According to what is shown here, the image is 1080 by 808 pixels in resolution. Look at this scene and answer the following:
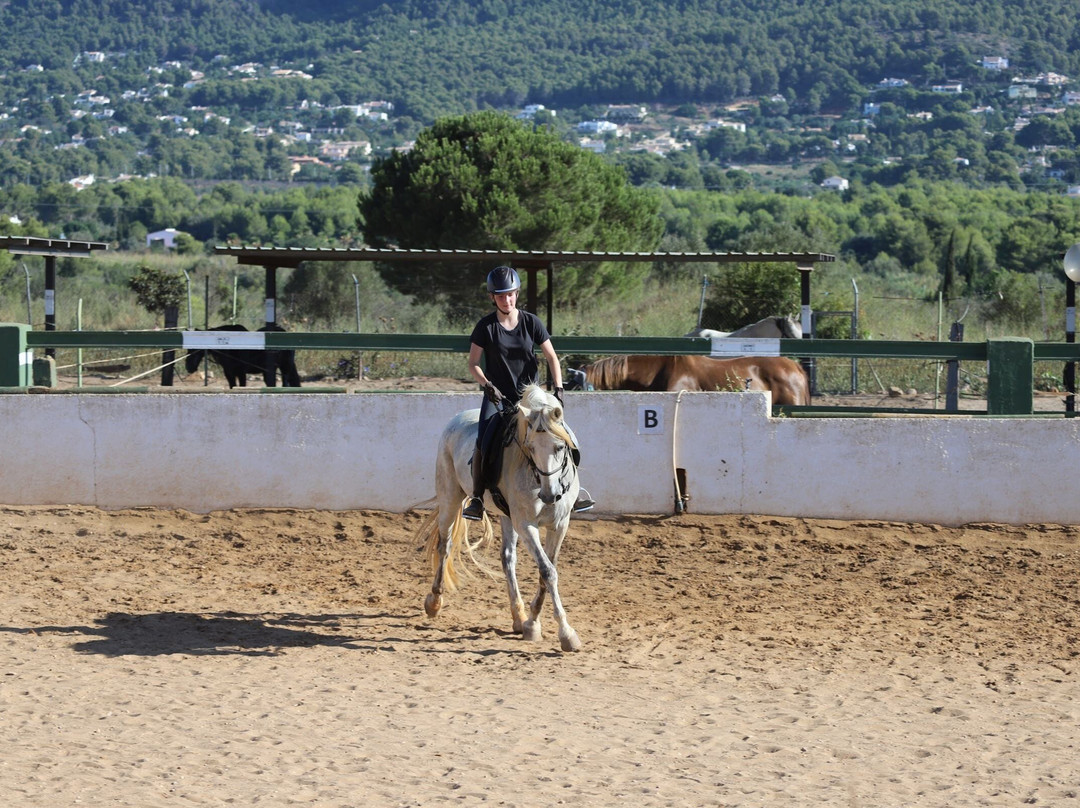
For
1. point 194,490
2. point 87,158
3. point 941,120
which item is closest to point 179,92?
point 87,158

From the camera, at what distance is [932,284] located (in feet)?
134

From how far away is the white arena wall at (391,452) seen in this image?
10570mm

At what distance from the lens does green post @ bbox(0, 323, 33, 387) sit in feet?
37.8

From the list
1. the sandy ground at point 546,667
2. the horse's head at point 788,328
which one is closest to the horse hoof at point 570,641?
the sandy ground at point 546,667

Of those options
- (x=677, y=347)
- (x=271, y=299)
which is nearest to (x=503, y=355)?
(x=677, y=347)

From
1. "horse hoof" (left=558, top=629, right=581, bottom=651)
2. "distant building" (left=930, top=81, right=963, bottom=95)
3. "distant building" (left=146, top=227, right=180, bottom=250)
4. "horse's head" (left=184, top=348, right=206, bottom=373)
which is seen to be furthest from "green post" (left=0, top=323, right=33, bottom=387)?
"distant building" (left=930, top=81, right=963, bottom=95)

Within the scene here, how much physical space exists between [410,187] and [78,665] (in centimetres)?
2391

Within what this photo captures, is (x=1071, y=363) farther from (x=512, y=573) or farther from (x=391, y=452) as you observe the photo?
(x=512, y=573)

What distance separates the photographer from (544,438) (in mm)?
7238

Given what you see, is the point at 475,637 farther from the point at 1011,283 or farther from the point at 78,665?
the point at 1011,283

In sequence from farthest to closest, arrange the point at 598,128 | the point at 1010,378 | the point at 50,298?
the point at 598,128, the point at 50,298, the point at 1010,378

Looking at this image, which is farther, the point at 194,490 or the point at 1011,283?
the point at 1011,283

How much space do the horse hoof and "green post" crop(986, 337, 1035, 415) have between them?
5.27 meters

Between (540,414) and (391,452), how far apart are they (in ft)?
12.9
